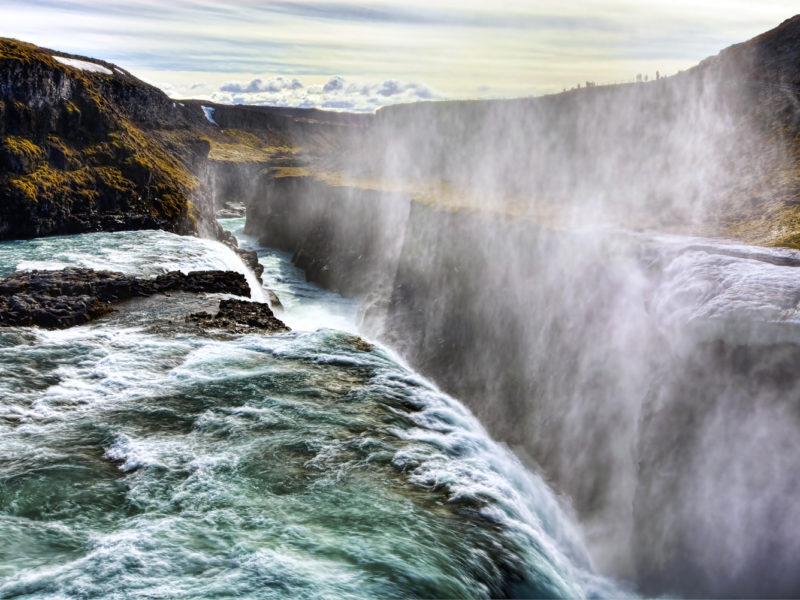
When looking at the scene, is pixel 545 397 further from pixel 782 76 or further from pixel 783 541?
pixel 782 76

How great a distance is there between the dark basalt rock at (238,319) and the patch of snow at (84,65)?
4292cm

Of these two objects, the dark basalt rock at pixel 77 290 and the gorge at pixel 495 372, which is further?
the dark basalt rock at pixel 77 290

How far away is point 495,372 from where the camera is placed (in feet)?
102

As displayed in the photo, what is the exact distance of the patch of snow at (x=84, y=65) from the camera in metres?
56.8

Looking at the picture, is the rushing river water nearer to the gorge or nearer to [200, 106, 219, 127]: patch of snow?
the gorge

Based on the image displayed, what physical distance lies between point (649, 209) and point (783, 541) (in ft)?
68.7

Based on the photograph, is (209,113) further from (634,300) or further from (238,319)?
(634,300)

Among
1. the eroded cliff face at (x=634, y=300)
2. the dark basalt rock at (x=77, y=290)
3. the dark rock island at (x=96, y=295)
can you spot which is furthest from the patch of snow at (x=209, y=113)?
the dark rock island at (x=96, y=295)

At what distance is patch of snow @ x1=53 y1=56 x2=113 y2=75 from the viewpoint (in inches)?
2238

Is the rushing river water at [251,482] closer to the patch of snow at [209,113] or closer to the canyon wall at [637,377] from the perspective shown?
the canyon wall at [637,377]

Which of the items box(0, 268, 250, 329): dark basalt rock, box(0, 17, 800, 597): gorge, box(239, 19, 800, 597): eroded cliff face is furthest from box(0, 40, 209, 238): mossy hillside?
box(239, 19, 800, 597): eroded cliff face

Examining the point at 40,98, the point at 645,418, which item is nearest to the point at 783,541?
the point at 645,418

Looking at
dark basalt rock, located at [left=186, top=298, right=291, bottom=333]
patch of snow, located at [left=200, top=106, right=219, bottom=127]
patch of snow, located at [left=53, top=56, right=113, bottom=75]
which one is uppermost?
patch of snow, located at [left=200, top=106, right=219, bottom=127]

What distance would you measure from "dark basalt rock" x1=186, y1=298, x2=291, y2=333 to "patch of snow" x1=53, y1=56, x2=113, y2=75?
42.9 metres
